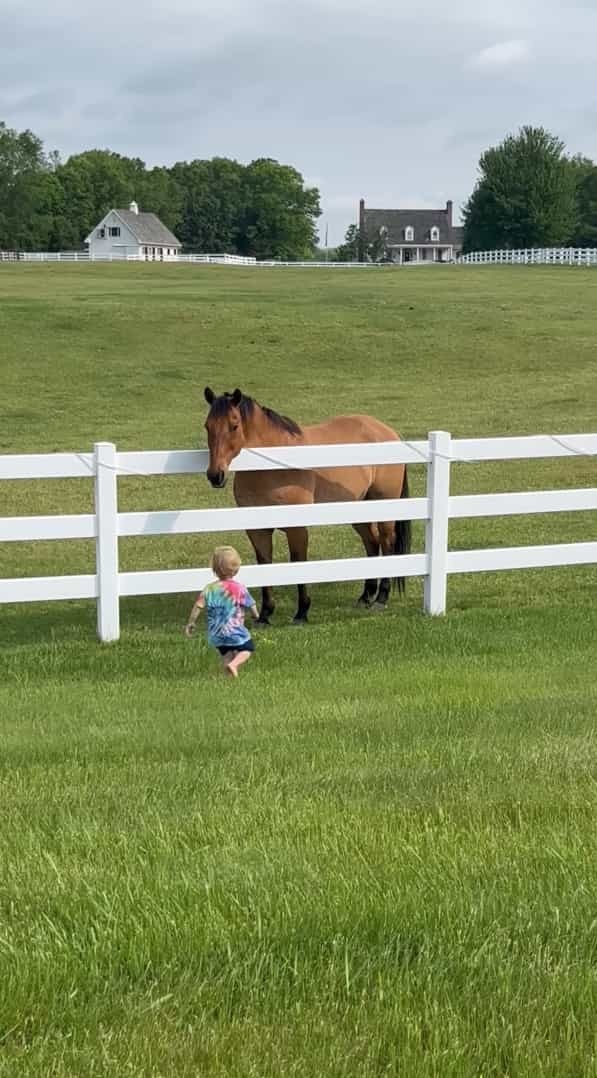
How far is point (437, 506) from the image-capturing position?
34.7ft

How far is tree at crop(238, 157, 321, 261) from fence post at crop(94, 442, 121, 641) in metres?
126

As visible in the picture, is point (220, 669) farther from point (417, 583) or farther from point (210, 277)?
point (210, 277)

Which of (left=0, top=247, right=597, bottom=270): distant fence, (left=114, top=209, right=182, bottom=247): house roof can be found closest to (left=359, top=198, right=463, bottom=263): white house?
(left=114, top=209, right=182, bottom=247): house roof

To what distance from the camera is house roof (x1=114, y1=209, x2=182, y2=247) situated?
121938 mm

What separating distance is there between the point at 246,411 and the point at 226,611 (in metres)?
2.53

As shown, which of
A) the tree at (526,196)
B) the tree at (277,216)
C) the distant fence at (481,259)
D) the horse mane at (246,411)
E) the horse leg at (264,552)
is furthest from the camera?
the tree at (277,216)

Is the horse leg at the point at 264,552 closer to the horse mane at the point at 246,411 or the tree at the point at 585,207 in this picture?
the horse mane at the point at 246,411

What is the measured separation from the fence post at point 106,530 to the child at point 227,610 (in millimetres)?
1217

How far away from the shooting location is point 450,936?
143 inches

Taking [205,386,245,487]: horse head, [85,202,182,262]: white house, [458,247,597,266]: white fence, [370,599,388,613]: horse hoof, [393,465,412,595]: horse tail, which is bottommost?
[370,599,388,613]: horse hoof

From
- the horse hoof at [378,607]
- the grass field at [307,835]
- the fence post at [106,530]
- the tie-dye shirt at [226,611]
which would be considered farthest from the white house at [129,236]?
the tie-dye shirt at [226,611]

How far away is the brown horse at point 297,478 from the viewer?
1007 centimetres

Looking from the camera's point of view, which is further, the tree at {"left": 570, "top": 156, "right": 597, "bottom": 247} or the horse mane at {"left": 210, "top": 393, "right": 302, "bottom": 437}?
the tree at {"left": 570, "top": 156, "right": 597, "bottom": 247}

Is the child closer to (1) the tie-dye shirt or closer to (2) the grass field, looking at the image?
(1) the tie-dye shirt
